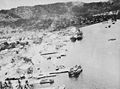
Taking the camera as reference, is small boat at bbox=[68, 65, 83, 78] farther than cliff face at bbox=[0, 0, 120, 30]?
No

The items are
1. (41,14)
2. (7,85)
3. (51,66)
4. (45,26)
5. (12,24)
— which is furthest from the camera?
(41,14)

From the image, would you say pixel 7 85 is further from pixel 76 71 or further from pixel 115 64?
pixel 115 64

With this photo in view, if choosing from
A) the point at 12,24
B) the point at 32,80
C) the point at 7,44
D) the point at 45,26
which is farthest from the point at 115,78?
the point at 12,24

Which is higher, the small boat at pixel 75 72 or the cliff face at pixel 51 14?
the cliff face at pixel 51 14

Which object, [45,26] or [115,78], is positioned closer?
[115,78]

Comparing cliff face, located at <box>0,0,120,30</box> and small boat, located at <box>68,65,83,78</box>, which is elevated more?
cliff face, located at <box>0,0,120,30</box>

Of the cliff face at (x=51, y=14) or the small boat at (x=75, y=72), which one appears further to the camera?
the cliff face at (x=51, y=14)

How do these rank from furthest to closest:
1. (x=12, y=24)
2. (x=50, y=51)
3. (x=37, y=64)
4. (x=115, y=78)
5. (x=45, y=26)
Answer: (x=12, y=24) → (x=45, y=26) → (x=50, y=51) → (x=37, y=64) → (x=115, y=78)

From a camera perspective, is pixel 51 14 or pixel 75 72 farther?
pixel 51 14
